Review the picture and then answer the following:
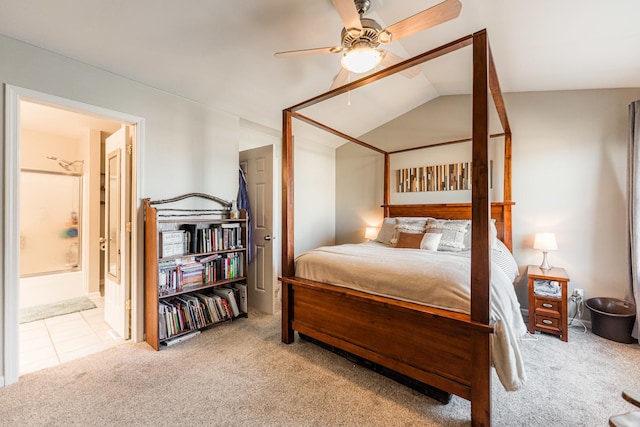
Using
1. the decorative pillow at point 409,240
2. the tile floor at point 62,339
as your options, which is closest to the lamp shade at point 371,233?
the decorative pillow at point 409,240

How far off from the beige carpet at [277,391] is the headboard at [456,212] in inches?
50.0

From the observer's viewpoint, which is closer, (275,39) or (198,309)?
(275,39)

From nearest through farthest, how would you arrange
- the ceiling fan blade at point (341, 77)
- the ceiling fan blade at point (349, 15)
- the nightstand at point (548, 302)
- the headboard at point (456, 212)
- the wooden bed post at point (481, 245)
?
the wooden bed post at point (481, 245)
the ceiling fan blade at point (349, 15)
the ceiling fan blade at point (341, 77)
the nightstand at point (548, 302)
the headboard at point (456, 212)

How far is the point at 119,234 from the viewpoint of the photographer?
2764 millimetres

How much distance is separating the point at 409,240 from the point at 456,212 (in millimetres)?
952

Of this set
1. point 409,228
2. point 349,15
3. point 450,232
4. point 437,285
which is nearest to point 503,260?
point 450,232

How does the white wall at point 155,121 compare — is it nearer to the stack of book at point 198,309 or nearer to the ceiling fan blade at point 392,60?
the stack of book at point 198,309

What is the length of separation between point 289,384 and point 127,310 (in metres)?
1.82

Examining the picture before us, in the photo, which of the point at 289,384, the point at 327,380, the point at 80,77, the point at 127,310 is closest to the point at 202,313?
the point at 127,310

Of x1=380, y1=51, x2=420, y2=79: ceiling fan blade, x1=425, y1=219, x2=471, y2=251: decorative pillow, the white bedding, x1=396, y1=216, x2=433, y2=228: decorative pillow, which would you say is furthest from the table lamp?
x1=380, y1=51, x2=420, y2=79: ceiling fan blade

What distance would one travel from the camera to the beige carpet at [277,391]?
63.6 inches

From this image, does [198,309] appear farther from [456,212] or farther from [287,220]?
[456,212]

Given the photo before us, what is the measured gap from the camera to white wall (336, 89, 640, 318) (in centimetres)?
282

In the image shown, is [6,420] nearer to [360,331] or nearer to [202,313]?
[202,313]
